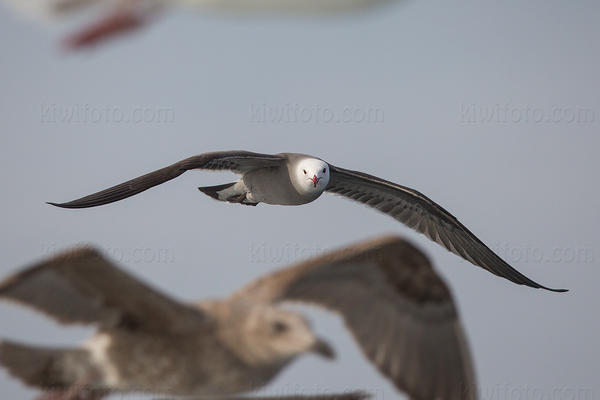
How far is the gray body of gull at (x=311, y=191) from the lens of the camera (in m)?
7.21

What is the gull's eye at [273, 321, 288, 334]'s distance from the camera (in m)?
7.37

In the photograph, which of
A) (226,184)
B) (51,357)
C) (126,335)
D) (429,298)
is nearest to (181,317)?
(126,335)

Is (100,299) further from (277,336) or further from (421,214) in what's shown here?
(421,214)

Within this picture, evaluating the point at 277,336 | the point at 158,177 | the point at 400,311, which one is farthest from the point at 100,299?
the point at 400,311

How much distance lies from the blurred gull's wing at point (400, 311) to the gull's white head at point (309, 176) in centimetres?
69

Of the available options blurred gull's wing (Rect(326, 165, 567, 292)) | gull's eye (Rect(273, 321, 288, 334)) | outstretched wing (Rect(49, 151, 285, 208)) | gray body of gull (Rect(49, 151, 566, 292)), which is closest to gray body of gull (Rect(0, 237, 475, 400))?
gull's eye (Rect(273, 321, 288, 334))

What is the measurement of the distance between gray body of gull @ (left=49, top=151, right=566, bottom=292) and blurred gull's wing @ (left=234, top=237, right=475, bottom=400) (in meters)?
0.63

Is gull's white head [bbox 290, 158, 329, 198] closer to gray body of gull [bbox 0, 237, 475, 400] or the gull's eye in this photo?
gray body of gull [bbox 0, 237, 475, 400]

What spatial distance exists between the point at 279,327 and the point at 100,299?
5.24 feet

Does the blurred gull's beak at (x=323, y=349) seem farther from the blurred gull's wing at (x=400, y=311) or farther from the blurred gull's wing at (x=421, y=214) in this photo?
the blurred gull's wing at (x=421, y=214)

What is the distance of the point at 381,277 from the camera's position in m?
9.94

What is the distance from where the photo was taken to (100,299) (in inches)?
305

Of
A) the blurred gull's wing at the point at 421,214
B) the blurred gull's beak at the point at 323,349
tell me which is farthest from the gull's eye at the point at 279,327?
the blurred gull's wing at the point at 421,214

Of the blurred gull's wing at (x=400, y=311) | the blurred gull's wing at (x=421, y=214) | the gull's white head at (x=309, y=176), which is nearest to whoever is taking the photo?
the gull's white head at (x=309, y=176)
